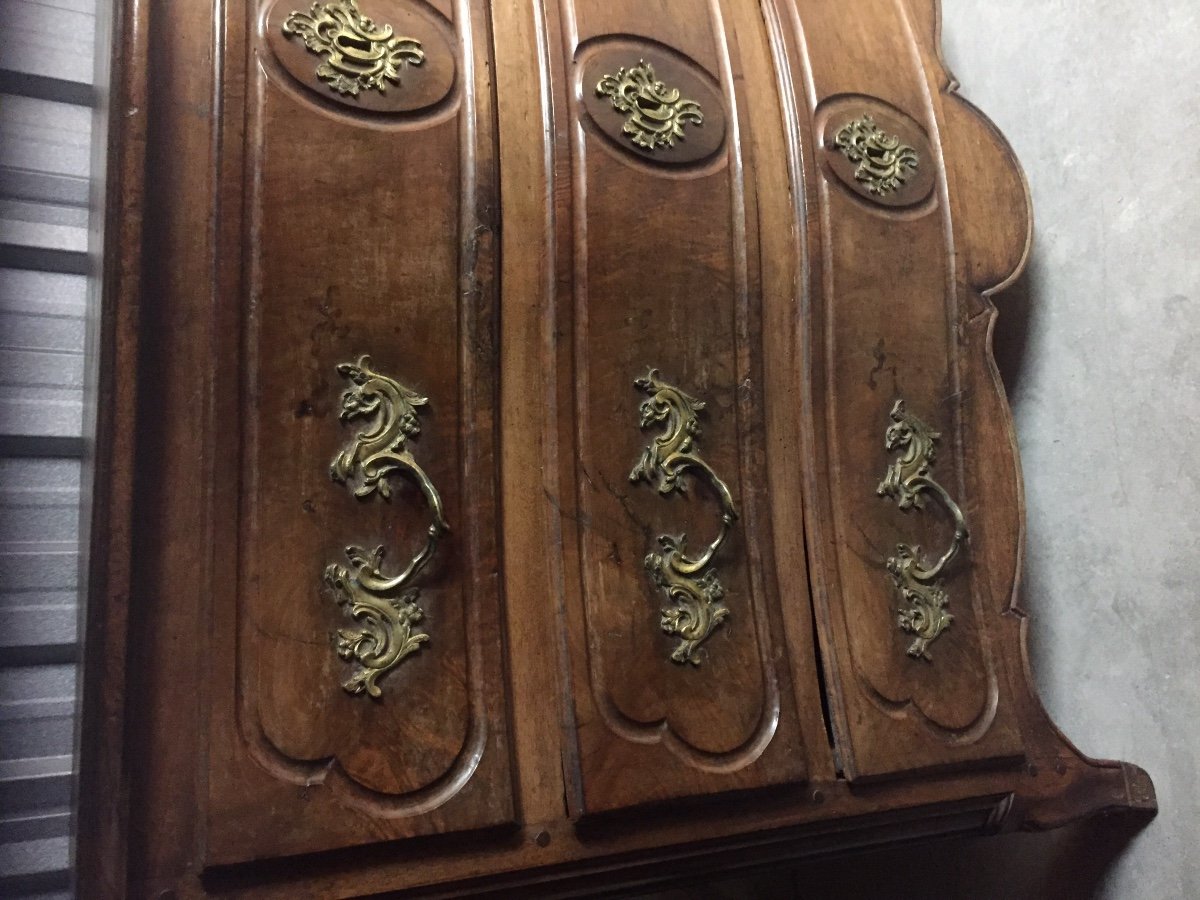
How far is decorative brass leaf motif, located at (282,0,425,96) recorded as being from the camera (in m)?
0.72

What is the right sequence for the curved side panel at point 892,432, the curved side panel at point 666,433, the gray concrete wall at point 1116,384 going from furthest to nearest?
the gray concrete wall at point 1116,384 < the curved side panel at point 892,432 < the curved side panel at point 666,433

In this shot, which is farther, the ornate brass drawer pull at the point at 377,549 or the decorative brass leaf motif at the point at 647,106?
the decorative brass leaf motif at the point at 647,106

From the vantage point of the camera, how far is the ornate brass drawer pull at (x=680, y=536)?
0.78m

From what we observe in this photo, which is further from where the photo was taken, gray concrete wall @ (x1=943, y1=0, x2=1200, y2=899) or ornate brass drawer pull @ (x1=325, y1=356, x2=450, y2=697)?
gray concrete wall @ (x1=943, y1=0, x2=1200, y2=899)

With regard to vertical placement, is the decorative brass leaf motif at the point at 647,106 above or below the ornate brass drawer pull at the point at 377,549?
above

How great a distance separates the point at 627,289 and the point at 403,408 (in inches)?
9.4

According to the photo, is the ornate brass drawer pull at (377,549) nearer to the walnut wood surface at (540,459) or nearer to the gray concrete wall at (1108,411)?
the walnut wood surface at (540,459)

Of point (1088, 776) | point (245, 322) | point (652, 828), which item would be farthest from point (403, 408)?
point (1088, 776)

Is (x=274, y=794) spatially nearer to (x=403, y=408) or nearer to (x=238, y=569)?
(x=238, y=569)

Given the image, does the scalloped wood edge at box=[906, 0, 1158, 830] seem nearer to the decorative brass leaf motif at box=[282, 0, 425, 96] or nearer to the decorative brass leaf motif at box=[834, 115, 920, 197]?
the decorative brass leaf motif at box=[834, 115, 920, 197]

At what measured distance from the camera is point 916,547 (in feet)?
2.97

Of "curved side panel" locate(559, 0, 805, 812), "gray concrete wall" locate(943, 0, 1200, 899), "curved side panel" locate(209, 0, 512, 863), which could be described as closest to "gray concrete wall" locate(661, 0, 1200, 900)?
"gray concrete wall" locate(943, 0, 1200, 899)

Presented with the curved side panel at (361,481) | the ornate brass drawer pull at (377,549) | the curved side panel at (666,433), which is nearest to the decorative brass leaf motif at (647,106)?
the curved side panel at (666,433)

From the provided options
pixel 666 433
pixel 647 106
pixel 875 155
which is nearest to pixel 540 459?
pixel 666 433
